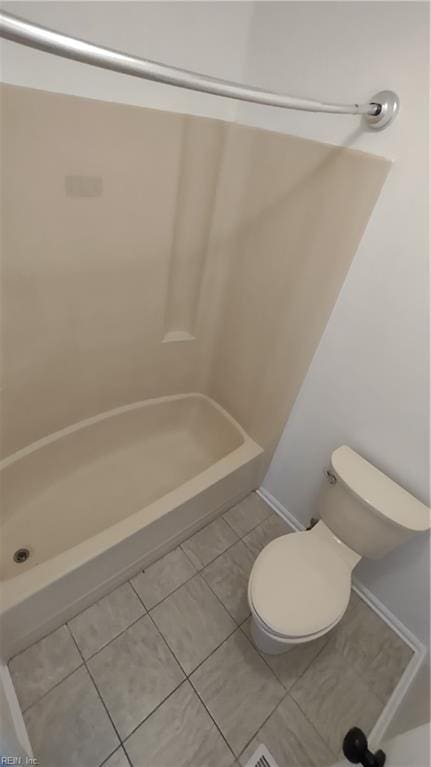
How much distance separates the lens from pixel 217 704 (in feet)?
4.10

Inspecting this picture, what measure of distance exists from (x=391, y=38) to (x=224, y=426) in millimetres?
1581

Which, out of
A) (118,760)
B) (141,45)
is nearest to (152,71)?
(141,45)

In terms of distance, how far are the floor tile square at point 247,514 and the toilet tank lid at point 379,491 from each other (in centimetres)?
69

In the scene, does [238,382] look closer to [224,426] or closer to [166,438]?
[224,426]

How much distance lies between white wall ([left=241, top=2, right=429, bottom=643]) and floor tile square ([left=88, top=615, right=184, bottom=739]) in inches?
35.7

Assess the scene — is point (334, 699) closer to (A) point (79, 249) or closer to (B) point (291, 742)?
(B) point (291, 742)

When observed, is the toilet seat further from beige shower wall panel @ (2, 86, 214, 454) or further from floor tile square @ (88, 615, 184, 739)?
beige shower wall panel @ (2, 86, 214, 454)

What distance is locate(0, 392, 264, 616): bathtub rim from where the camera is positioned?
1.12 metres

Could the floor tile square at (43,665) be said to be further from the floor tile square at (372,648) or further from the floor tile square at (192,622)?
the floor tile square at (372,648)

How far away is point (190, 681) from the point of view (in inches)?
50.6

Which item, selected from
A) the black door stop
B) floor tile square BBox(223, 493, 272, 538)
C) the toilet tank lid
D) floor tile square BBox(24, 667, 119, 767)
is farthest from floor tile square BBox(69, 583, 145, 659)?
the toilet tank lid

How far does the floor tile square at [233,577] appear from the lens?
1.49 m

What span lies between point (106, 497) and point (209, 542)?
0.53 metres

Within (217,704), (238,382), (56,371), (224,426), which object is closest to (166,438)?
(224,426)
